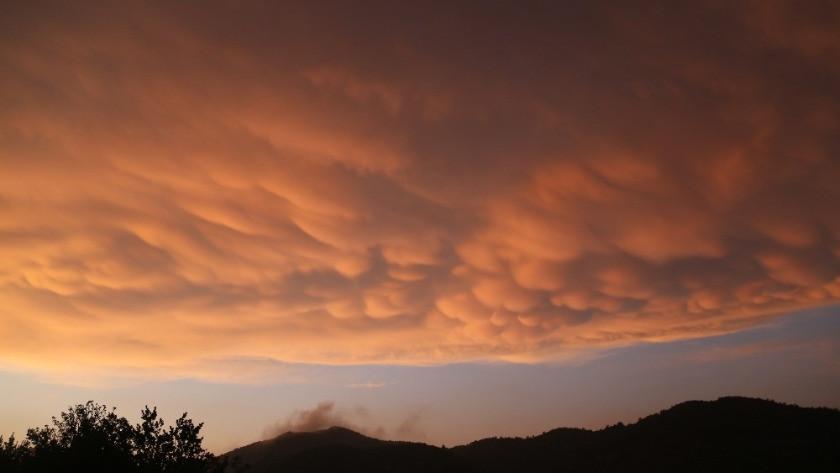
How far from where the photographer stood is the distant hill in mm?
91906

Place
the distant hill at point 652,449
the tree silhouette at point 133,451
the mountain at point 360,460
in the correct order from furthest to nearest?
the mountain at point 360,460 → the distant hill at point 652,449 → the tree silhouette at point 133,451

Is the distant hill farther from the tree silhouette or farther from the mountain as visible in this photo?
the tree silhouette

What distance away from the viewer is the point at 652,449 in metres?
113

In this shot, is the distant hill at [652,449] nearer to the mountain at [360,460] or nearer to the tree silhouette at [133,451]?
the mountain at [360,460]

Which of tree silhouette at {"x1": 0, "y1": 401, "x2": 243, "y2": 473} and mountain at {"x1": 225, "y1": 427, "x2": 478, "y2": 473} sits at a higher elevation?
tree silhouette at {"x1": 0, "y1": 401, "x2": 243, "y2": 473}

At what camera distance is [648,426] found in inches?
5118

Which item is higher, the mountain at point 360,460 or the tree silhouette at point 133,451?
the tree silhouette at point 133,451

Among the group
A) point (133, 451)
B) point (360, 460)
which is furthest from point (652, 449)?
point (133, 451)

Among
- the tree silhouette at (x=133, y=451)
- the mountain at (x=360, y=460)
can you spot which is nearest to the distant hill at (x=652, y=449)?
the mountain at (x=360, y=460)

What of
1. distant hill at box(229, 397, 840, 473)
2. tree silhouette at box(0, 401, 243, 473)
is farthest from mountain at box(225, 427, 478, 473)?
tree silhouette at box(0, 401, 243, 473)

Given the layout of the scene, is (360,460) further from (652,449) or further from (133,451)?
(133,451)

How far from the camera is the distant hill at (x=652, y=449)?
9191 centimetres

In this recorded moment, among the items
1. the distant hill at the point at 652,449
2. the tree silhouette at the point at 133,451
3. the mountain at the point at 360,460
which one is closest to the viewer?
the tree silhouette at the point at 133,451

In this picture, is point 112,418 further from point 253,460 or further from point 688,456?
point 253,460
